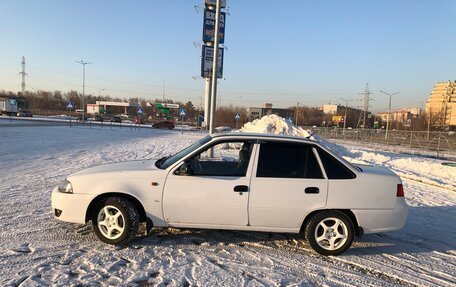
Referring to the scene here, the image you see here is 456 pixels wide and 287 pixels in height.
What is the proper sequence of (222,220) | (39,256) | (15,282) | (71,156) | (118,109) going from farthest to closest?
(118,109) < (71,156) < (222,220) < (39,256) < (15,282)

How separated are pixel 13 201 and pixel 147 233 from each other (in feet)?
11.3

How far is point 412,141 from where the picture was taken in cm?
3994

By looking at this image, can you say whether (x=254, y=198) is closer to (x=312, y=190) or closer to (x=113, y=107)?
(x=312, y=190)

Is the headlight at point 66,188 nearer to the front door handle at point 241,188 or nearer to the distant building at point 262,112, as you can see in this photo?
the front door handle at point 241,188

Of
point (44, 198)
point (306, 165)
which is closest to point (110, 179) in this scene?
point (306, 165)

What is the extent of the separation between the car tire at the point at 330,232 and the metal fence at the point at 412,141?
93.8 ft

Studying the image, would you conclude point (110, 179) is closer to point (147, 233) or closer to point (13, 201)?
point (147, 233)

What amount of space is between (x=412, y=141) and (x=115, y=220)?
40.9 meters

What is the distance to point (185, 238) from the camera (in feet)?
18.4

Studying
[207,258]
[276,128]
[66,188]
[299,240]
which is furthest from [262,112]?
[207,258]

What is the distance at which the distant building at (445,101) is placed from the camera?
101188 mm

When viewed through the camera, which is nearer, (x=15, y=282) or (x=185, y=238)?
(x=15, y=282)

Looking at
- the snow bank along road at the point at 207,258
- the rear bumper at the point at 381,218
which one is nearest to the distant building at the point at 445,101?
the snow bank along road at the point at 207,258

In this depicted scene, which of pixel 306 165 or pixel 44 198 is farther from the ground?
pixel 306 165
